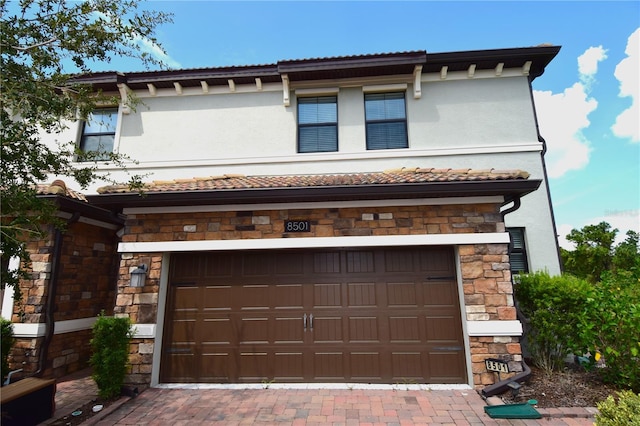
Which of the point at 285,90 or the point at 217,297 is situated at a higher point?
the point at 285,90

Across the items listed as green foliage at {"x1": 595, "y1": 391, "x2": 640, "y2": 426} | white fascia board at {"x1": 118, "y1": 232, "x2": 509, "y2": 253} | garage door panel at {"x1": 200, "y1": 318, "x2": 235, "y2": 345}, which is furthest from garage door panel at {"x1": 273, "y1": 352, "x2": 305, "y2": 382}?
green foliage at {"x1": 595, "y1": 391, "x2": 640, "y2": 426}

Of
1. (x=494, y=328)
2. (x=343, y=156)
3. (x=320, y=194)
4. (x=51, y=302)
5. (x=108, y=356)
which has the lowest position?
(x=108, y=356)

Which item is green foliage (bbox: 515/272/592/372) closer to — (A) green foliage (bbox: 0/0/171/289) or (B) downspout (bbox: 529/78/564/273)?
(B) downspout (bbox: 529/78/564/273)

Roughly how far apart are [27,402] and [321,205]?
16.0ft

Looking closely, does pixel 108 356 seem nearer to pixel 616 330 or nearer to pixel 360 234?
pixel 360 234

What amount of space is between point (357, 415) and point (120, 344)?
3778 mm

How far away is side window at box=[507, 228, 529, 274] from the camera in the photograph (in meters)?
7.22

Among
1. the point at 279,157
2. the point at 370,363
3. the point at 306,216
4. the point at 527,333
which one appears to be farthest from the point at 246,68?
the point at 527,333

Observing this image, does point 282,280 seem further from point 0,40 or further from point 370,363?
point 0,40

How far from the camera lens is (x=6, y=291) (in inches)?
235

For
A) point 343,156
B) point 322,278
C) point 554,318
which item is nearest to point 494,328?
point 554,318

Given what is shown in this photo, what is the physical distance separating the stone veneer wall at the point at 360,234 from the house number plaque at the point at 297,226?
74 millimetres

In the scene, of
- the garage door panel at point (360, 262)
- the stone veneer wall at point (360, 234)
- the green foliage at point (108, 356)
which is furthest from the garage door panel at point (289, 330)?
the green foliage at point (108, 356)

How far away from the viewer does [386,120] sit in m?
8.38
